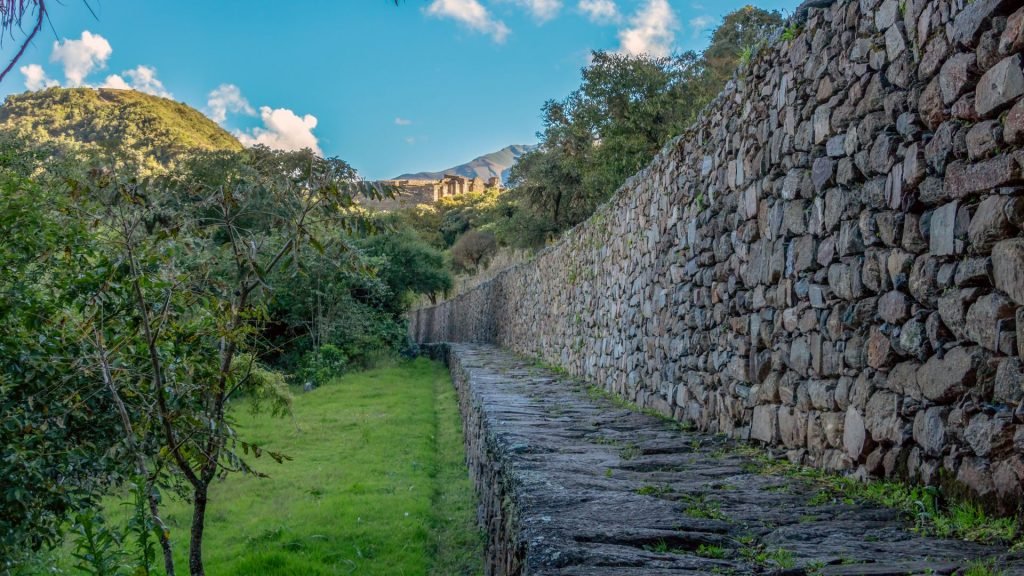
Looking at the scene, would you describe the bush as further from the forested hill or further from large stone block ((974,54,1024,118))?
large stone block ((974,54,1024,118))

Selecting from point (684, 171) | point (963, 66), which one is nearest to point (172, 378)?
point (963, 66)

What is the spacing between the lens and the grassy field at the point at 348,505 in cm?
588

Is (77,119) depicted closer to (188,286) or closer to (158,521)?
(188,286)

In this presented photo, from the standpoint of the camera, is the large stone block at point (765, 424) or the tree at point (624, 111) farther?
the tree at point (624, 111)

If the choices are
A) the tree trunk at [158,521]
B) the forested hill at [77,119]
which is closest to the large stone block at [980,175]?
the tree trunk at [158,521]

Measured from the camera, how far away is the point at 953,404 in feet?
9.29

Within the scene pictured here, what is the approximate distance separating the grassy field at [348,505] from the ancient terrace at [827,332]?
799 millimetres

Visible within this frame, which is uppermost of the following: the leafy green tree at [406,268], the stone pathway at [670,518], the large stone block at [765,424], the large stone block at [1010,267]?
the leafy green tree at [406,268]

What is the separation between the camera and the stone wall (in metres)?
2.62

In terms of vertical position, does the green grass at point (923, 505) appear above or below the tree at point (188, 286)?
below

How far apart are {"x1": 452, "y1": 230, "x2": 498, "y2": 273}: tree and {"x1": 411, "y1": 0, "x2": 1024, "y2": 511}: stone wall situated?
41.3m

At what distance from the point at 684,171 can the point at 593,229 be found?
4148 mm

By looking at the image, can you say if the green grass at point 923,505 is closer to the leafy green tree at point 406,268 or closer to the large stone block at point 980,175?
the large stone block at point 980,175

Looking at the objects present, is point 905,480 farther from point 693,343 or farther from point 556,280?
point 556,280
